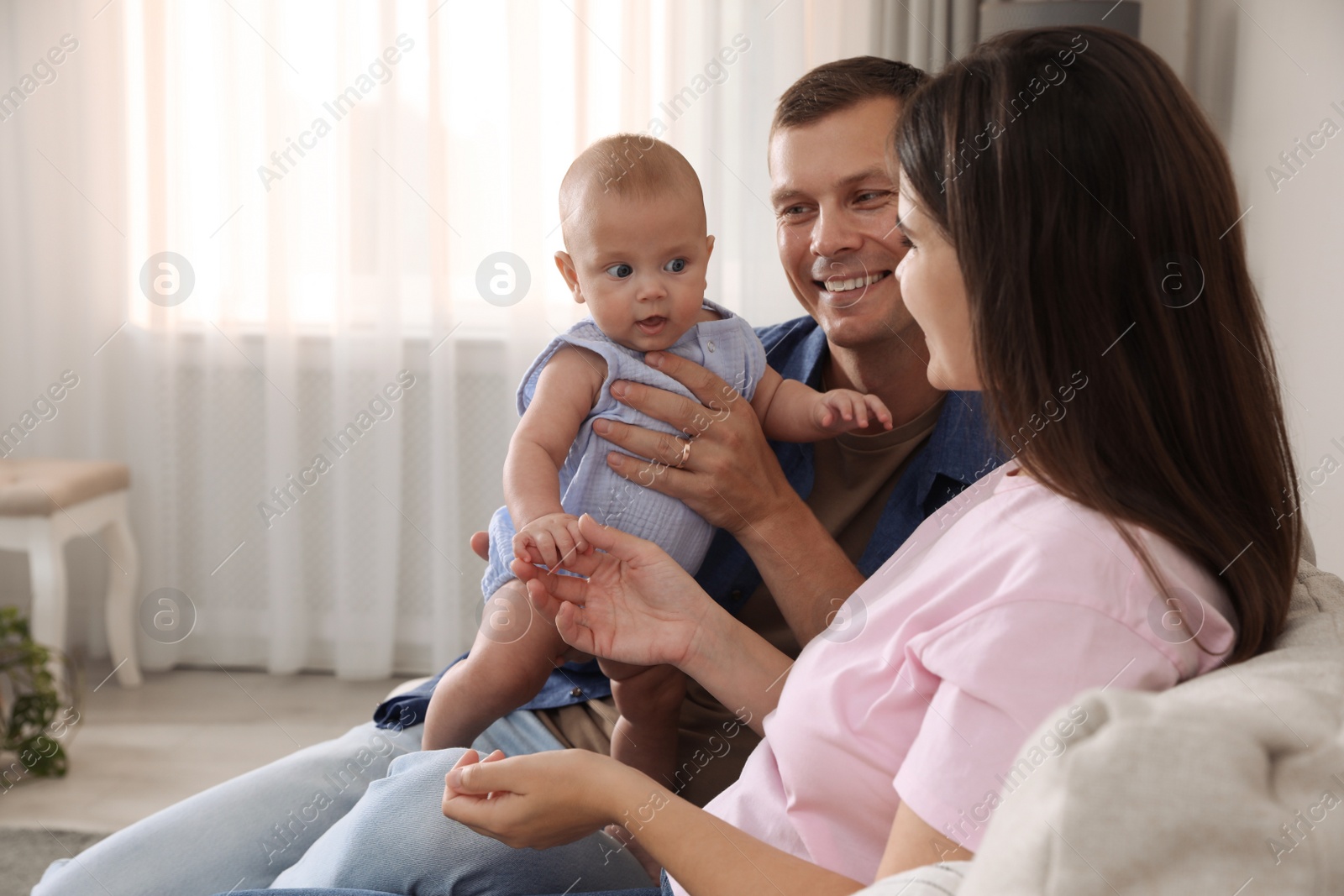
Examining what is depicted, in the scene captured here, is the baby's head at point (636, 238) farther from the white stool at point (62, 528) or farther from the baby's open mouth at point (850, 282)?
the white stool at point (62, 528)

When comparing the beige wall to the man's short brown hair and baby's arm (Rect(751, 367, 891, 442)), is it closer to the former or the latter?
the man's short brown hair

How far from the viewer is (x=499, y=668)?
4.20ft

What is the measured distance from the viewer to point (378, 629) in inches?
125

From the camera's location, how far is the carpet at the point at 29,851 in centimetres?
206

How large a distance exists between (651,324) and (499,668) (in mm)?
469

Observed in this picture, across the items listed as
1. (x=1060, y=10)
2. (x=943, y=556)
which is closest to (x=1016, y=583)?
(x=943, y=556)

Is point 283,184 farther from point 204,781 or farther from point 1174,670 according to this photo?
point 1174,670

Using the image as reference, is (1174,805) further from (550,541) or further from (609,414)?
(609,414)

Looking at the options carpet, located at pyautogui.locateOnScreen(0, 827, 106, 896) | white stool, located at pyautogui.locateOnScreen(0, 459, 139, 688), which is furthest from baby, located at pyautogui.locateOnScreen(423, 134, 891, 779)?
white stool, located at pyautogui.locateOnScreen(0, 459, 139, 688)

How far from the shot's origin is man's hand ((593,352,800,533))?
1.29 metres

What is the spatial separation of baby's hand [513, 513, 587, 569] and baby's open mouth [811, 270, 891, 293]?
1.91ft

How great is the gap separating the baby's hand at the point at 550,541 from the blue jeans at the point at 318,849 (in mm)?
236

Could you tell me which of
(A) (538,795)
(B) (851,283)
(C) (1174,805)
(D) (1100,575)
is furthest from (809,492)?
(C) (1174,805)

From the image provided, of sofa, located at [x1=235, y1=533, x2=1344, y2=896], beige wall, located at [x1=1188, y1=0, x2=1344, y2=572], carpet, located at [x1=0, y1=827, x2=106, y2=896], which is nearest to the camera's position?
sofa, located at [x1=235, y1=533, x2=1344, y2=896]
